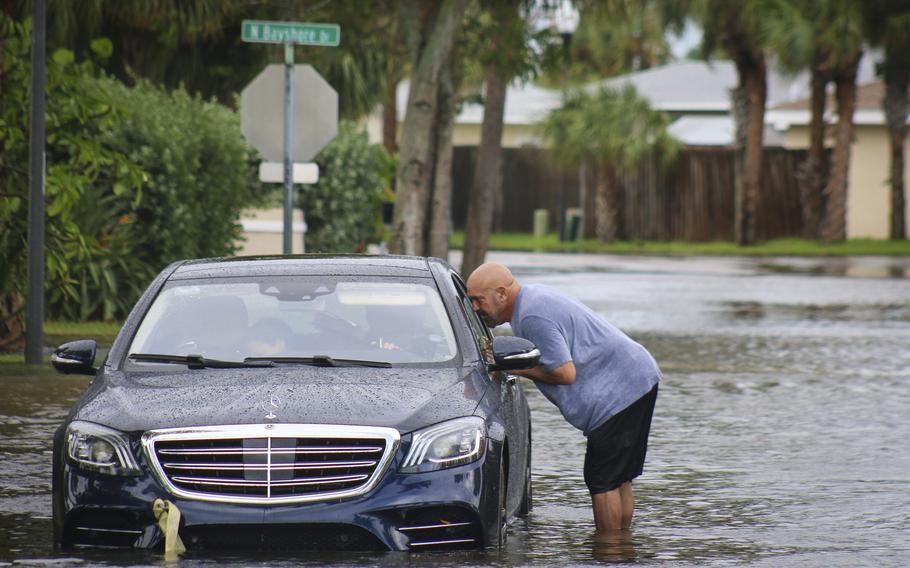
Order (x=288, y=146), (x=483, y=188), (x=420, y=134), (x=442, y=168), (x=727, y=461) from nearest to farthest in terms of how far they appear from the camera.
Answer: (x=727, y=461)
(x=288, y=146)
(x=420, y=134)
(x=442, y=168)
(x=483, y=188)

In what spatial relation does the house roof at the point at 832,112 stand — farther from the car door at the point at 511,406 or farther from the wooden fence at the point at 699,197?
the car door at the point at 511,406

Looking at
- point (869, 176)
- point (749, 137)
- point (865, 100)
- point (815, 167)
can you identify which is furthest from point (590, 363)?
point (865, 100)

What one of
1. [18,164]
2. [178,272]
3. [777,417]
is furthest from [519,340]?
[18,164]

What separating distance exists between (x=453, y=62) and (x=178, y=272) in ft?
53.1

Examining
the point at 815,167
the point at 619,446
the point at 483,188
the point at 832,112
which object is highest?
the point at 832,112

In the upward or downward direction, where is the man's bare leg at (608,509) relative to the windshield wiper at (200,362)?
downward

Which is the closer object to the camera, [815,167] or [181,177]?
[181,177]

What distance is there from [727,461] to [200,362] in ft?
15.0

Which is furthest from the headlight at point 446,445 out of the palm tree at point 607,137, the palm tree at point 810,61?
the palm tree at point 607,137

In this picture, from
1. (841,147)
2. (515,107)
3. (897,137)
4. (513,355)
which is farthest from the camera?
(515,107)

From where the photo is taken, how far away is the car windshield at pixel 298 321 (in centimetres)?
810

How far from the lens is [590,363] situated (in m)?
8.70

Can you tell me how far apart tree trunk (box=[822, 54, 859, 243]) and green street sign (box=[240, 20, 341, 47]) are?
32008 mm

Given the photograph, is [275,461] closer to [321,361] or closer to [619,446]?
[321,361]
